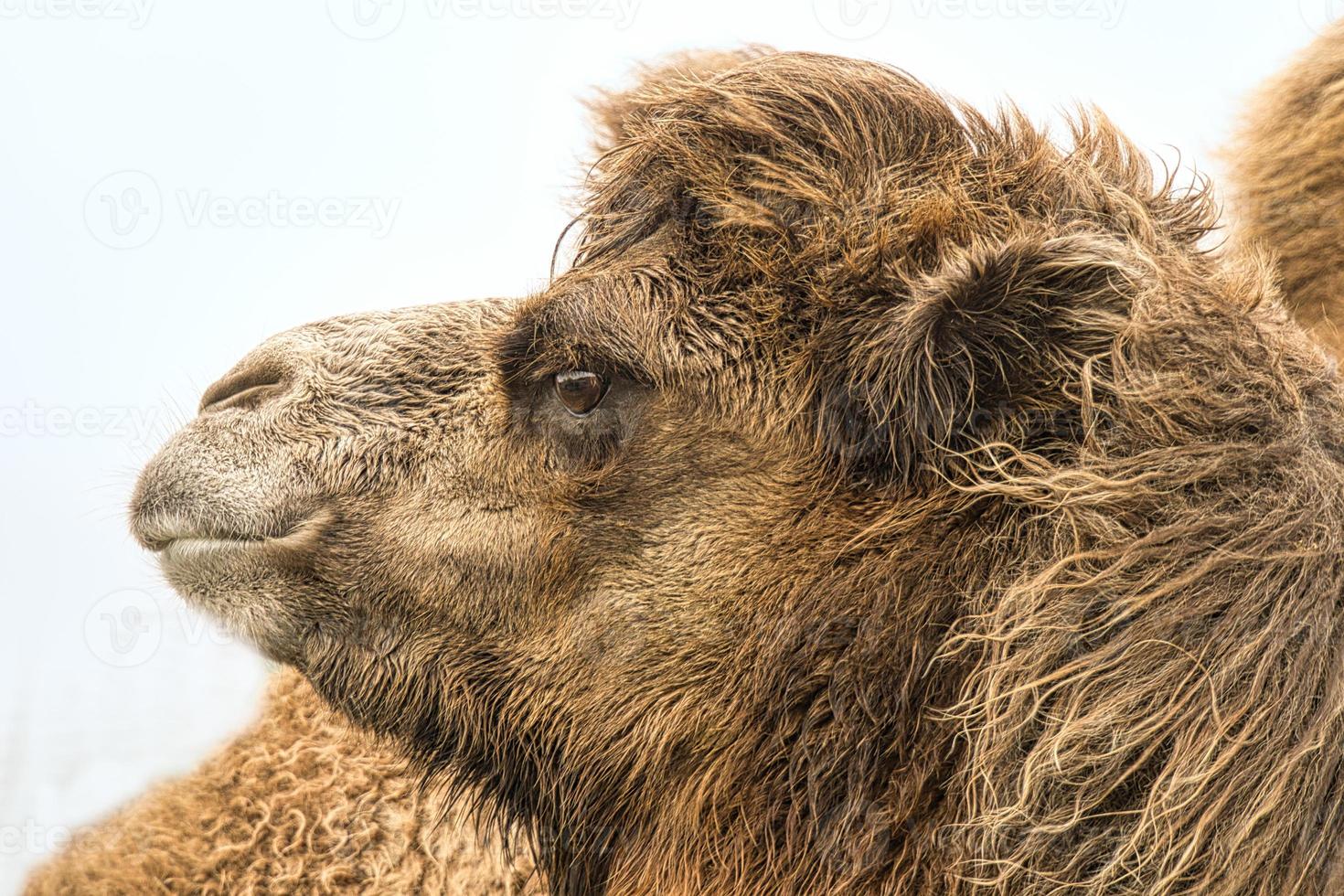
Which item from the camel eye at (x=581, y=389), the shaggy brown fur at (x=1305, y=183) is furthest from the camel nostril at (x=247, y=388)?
the shaggy brown fur at (x=1305, y=183)

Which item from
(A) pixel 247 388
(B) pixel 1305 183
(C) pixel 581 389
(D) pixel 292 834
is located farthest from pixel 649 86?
(D) pixel 292 834

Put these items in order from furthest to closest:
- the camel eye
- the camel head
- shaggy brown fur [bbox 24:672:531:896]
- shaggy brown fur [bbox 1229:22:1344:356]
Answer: shaggy brown fur [bbox 1229:22:1344:356] → shaggy brown fur [bbox 24:672:531:896] → the camel eye → the camel head

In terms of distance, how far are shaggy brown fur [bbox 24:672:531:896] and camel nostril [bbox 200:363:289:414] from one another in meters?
0.90

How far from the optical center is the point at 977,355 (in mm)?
2076

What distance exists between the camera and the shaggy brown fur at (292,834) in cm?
313

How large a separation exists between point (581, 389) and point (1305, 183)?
2315 millimetres

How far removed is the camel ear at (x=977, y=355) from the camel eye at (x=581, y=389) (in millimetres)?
388

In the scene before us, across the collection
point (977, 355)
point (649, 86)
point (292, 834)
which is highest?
point (649, 86)

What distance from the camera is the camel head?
1.91 metres

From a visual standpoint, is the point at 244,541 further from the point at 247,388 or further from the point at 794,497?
the point at 794,497

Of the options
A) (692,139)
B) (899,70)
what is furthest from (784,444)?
(899,70)

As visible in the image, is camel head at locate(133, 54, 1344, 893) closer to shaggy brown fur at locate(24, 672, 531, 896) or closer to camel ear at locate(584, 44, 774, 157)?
camel ear at locate(584, 44, 774, 157)

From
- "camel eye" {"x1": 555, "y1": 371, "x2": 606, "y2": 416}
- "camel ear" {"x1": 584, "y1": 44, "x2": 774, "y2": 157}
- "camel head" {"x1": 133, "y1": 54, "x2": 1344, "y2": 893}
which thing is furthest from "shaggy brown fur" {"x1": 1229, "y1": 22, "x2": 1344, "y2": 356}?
"camel eye" {"x1": 555, "y1": 371, "x2": 606, "y2": 416}

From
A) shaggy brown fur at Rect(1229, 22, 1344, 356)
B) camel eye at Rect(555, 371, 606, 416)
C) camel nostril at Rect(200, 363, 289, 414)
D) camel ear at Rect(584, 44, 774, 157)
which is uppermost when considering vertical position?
camel ear at Rect(584, 44, 774, 157)
